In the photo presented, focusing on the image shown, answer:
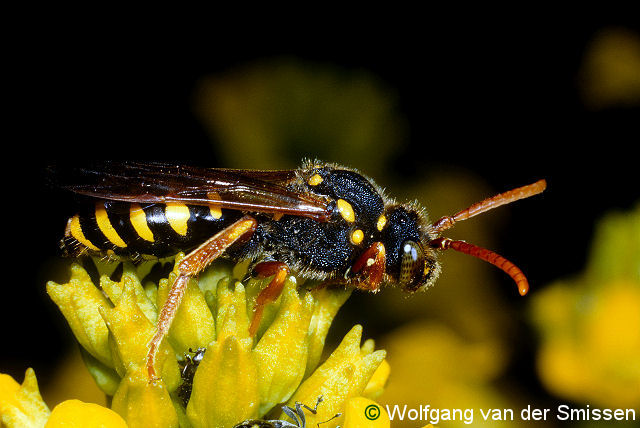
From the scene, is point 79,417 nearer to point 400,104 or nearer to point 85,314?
point 85,314

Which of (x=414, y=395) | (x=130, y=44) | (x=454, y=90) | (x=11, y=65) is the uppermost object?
(x=454, y=90)

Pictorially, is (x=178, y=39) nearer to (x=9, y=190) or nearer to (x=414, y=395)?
(x=9, y=190)

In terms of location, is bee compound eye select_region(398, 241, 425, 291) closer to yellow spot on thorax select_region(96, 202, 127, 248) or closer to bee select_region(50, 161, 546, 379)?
bee select_region(50, 161, 546, 379)

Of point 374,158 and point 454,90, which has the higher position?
point 454,90

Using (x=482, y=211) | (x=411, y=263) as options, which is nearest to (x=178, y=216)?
(x=411, y=263)

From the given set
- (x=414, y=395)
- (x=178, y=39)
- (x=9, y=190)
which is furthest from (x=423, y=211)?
(x=178, y=39)

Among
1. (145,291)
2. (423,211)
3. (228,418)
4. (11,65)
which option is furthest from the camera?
(11,65)
